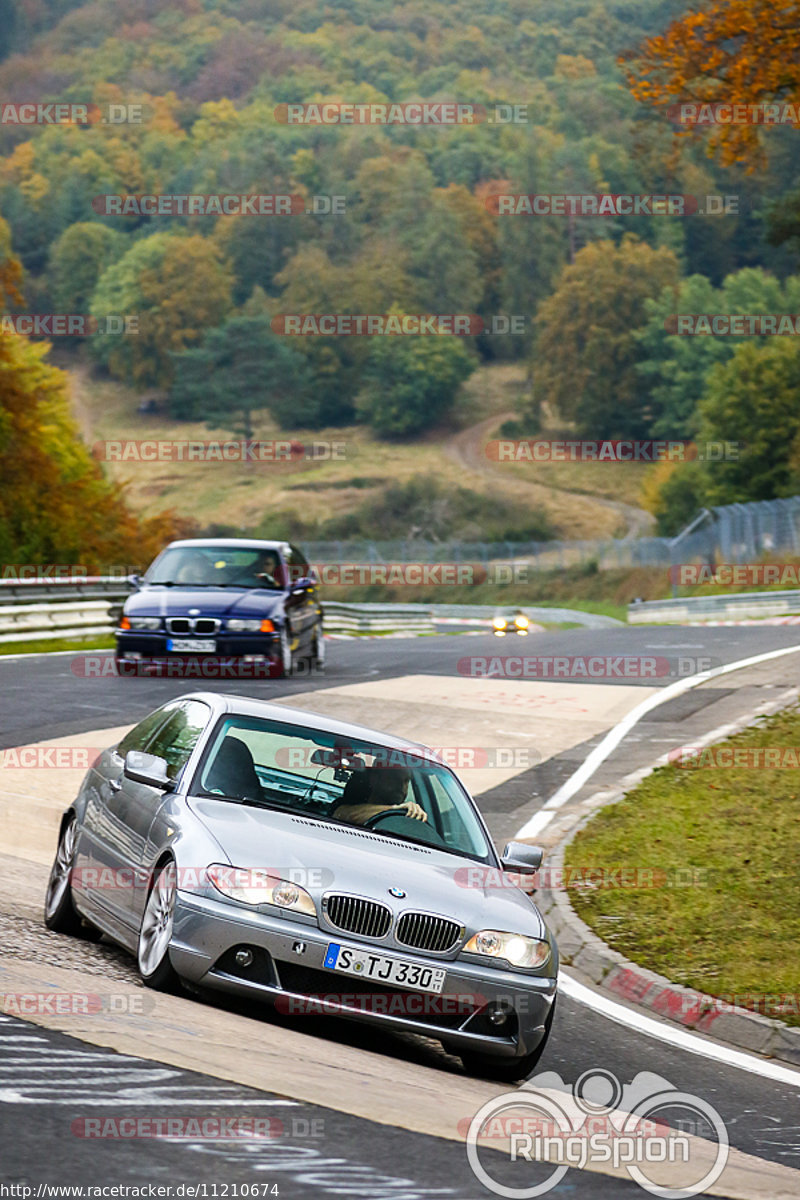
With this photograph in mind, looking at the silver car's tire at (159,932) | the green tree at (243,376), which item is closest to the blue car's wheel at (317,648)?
the silver car's tire at (159,932)

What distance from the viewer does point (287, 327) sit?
156 meters

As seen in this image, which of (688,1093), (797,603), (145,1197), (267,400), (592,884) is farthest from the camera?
(267,400)

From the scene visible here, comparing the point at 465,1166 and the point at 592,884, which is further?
the point at 592,884

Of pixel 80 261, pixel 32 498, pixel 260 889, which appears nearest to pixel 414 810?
pixel 260 889

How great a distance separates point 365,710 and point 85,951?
10.9 m

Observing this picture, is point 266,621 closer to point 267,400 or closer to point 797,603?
point 797,603

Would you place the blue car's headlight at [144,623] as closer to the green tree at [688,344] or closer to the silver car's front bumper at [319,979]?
the silver car's front bumper at [319,979]

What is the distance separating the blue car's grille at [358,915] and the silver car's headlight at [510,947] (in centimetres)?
37

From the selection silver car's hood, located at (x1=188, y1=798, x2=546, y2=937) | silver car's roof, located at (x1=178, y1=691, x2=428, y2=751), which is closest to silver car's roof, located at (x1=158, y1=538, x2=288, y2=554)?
silver car's roof, located at (x1=178, y1=691, x2=428, y2=751)

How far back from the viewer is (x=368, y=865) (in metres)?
6.83

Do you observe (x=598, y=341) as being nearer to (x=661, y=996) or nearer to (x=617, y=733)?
(x=617, y=733)

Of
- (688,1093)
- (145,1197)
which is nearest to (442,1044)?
(688,1093)

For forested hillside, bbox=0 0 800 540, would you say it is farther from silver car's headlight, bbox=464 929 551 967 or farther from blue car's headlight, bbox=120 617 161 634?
silver car's headlight, bbox=464 929 551 967

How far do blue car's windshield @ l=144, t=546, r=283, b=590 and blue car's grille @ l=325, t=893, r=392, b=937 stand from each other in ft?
47.6
